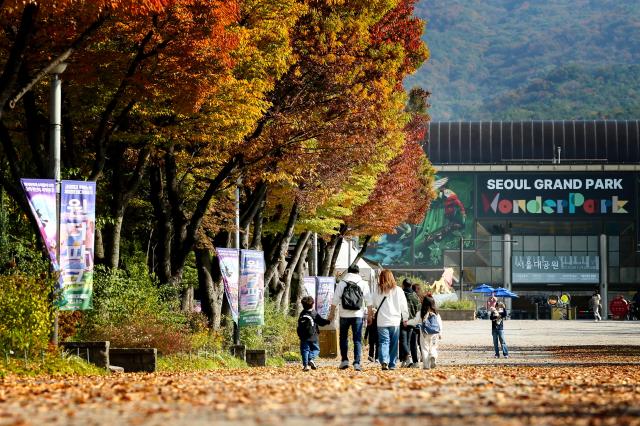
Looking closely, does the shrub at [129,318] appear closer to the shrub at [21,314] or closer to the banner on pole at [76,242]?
the banner on pole at [76,242]

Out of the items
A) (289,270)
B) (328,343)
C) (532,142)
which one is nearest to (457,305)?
(532,142)

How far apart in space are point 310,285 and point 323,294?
131 cm

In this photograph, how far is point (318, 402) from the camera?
11758 mm

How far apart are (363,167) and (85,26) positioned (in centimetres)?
1904

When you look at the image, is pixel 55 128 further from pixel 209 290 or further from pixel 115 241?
pixel 209 290

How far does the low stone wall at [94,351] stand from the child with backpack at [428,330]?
20.0ft

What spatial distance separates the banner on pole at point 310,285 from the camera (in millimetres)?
36125

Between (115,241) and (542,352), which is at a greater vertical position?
(115,241)

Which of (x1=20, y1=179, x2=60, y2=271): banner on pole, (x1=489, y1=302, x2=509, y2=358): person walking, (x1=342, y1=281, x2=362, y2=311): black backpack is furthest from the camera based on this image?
(x1=489, y1=302, x2=509, y2=358): person walking

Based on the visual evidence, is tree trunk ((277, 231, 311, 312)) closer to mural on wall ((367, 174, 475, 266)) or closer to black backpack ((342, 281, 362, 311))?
black backpack ((342, 281, 362, 311))

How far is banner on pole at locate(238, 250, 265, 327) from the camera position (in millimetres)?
27156

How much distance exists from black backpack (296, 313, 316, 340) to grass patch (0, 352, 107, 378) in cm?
372

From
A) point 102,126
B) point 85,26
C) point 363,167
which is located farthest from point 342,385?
point 363,167

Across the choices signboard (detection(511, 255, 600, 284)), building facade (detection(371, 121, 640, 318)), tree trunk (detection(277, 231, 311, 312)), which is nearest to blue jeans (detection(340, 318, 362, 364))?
tree trunk (detection(277, 231, 311, 312))
